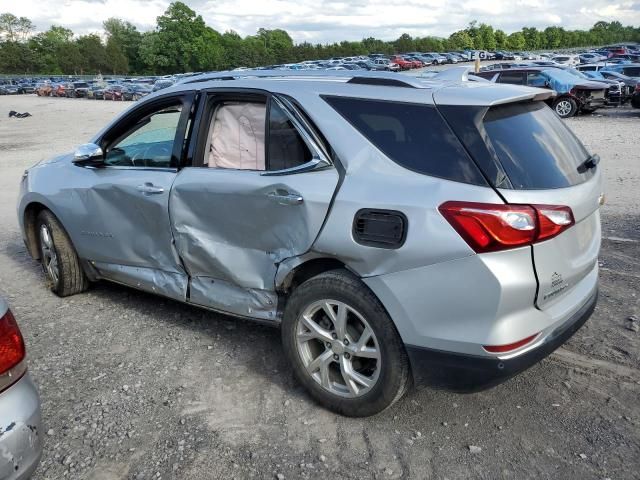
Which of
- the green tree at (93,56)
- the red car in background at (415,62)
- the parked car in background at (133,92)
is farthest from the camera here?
the green tree at (93,56)

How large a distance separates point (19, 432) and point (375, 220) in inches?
67.6

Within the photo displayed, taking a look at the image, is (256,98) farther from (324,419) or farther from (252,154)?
(324,419)

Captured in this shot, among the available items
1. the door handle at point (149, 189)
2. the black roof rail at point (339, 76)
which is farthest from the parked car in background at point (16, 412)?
the black roof rail at point (339, 76)

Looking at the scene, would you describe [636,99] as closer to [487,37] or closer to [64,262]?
[64,262]

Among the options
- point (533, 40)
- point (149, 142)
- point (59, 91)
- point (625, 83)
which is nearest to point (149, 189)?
point (149, 142)

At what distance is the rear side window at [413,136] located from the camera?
263cm

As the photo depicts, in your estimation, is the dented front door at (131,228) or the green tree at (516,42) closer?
the dented front door at (131,228)

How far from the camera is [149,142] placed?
4.17 m

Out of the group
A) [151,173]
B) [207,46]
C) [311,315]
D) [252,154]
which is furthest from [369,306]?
[207,46]

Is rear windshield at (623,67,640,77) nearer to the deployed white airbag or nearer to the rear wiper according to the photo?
the rear wiper

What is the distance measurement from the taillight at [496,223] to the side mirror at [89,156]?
2.82m

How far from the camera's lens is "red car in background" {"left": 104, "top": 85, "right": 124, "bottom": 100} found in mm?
48369

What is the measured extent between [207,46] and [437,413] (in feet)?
365

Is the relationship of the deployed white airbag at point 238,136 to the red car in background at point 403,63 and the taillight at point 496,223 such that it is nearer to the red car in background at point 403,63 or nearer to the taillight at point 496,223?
the taillight at point 496,223
